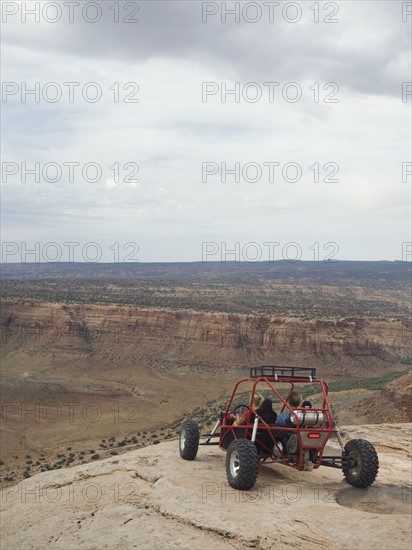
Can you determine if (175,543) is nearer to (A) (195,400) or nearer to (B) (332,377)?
(A) (195,400)

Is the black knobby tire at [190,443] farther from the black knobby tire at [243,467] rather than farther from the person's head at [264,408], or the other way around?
the black knobby tire at [243,467]

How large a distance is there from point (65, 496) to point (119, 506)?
63.7 inches

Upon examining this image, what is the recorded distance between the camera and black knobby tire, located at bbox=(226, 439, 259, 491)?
28.0 ft

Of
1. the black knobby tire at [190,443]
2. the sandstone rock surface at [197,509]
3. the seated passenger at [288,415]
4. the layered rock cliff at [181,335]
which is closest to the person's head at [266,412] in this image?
the seated passenger at [288,415]

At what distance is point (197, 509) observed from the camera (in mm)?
7695

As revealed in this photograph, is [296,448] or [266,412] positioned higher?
[266,412]

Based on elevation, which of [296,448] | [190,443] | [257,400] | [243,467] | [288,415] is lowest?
[190,443]

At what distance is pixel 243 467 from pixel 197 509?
114 centimetres

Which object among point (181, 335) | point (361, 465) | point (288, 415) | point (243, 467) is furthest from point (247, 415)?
point (181, 335)

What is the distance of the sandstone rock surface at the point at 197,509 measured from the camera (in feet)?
22.4

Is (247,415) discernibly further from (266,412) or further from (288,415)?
(288,415)

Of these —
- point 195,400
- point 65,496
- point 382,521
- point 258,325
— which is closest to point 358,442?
point 382,521

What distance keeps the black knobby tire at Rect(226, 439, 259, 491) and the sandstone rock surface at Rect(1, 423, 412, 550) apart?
0.18 metres

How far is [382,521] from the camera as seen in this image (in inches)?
280
